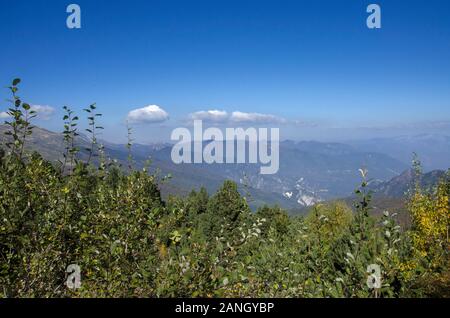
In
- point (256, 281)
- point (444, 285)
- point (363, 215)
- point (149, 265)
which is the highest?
point (363, 215)

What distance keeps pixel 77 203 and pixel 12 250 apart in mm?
1463

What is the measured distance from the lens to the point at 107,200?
800cm

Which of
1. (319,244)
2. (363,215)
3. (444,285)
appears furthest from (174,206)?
(444,285)

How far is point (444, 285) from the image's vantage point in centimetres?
916

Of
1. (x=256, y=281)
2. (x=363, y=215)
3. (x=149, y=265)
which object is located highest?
(x=363, y=215)

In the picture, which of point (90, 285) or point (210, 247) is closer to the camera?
point (90, 285)

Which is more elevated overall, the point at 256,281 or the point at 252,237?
the point at 252,237

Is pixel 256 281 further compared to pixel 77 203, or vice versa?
pixel 77 203

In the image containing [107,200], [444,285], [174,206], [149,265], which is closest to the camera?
[149,265]
